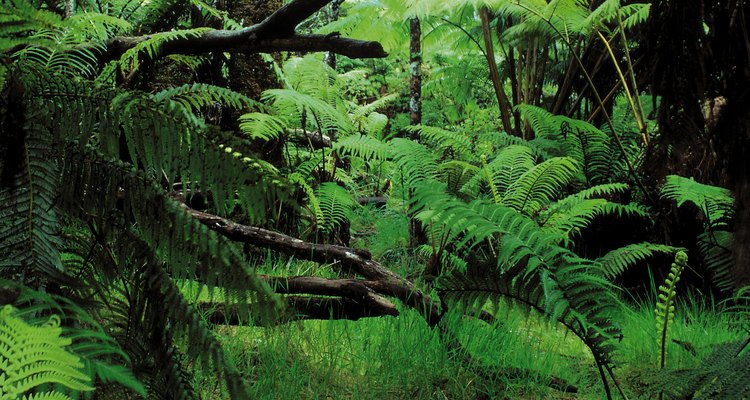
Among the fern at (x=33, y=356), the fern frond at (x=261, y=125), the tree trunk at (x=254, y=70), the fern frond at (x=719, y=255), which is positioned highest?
the tree trunk at (x=254, y=70)

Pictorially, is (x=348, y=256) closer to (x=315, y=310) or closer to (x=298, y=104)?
(x=315, y=310)

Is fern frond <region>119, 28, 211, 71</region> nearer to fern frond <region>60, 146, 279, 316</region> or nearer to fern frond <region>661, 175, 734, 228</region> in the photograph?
fern frond <region>60, 146, 279, 316</region>

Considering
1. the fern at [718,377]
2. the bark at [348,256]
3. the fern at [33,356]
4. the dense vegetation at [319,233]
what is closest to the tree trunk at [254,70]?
the dense vegetation at [319,233]

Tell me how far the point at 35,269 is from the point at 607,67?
16.2 feet

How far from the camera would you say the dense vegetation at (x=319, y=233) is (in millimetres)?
855

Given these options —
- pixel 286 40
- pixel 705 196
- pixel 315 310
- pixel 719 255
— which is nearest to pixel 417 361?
pixel 315 310

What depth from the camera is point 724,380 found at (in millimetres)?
1062

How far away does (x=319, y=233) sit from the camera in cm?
411

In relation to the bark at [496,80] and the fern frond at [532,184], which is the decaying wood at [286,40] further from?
the bark at [496,80]

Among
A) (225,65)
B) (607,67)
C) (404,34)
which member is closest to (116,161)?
(225,65)

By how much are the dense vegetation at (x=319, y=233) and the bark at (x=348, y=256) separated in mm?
10

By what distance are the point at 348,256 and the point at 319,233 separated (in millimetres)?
1869

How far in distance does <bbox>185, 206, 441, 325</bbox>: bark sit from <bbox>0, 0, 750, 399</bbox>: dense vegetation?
1 centimetres

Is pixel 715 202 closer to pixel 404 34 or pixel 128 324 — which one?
pixel 128 324
